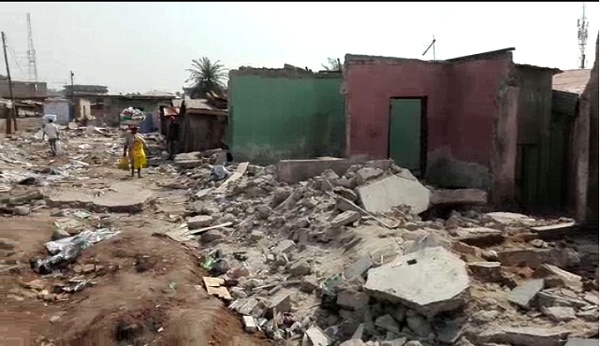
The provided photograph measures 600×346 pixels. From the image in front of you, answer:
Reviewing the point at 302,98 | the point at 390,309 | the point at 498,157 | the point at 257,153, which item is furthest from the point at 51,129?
the point at 390,309

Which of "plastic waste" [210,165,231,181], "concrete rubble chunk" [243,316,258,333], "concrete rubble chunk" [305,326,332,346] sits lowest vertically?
"concrete rubble chunk" [243,316,258,333]

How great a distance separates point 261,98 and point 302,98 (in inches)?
40.3

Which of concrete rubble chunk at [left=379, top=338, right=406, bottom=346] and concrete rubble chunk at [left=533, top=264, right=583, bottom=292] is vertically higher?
concrete rubble chunk at [left=533, top=264, right=583, bottom=292]

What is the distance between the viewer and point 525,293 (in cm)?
446

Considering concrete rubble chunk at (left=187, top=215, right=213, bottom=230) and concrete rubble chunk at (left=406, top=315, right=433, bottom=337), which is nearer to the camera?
concrete rubble chunk at (left=406, top=315, right=433, bottom=337)

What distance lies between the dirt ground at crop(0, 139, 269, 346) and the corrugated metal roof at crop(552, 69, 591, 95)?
9475 mm

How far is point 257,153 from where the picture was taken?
1302 cm

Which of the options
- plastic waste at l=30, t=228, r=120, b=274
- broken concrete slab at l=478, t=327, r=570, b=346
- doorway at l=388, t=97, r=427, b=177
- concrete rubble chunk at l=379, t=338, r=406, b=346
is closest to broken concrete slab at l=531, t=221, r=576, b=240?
broken concrete slab at l=478, t=327, r=570, b=346

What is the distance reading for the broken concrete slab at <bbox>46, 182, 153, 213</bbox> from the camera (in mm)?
8891

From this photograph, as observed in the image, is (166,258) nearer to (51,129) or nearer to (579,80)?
(51,129)

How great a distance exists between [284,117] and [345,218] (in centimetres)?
690

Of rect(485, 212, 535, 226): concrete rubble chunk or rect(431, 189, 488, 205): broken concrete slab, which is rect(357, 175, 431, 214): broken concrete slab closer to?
rect(431, 189, 488, 205): broken concrete slab

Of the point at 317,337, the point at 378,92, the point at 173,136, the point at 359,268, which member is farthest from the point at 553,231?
the point at 173,136

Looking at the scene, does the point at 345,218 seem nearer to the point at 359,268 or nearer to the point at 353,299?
the point at 359,268
